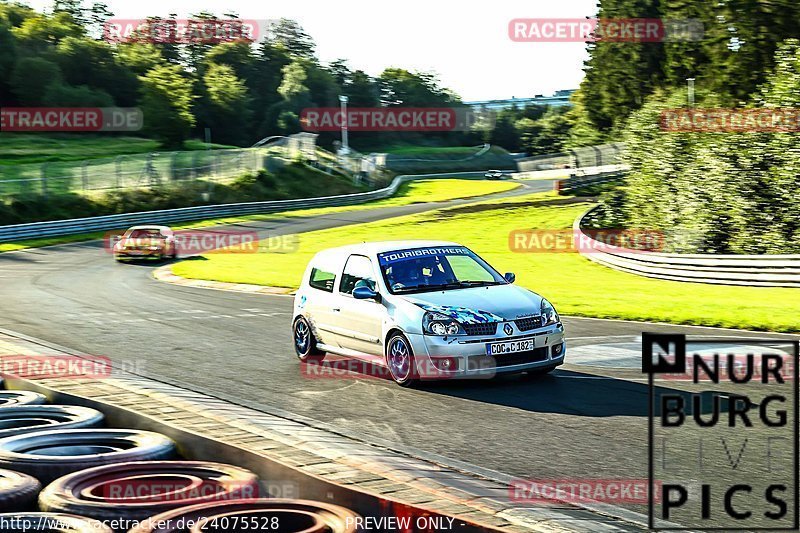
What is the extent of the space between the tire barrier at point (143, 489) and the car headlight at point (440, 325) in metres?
5.65

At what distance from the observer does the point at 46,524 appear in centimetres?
466

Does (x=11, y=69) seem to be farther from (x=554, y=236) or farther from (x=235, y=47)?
(x=554, y=236)

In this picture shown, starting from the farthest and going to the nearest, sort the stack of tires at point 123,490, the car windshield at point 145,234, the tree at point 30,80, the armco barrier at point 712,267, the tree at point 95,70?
1. the tree at point 95,70
2. the tree at point 30,80
3. the car windshield at point 145,234
4. the armco barrier at point 712,267
5. the stack of tires at point 123,490

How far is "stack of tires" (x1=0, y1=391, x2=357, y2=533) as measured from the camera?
182 inches

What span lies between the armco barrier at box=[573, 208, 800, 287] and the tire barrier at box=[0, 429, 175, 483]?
18.9 metres

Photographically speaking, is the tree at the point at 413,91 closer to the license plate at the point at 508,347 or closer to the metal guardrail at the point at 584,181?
the metal guardrail at the point at 584,181

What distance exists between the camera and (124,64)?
10606cm

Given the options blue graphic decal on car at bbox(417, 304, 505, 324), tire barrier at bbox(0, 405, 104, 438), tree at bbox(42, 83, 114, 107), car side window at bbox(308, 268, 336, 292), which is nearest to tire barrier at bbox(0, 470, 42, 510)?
tire barrier at bbox(0, 405, 104, 438)

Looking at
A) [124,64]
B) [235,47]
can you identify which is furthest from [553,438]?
[235,47]

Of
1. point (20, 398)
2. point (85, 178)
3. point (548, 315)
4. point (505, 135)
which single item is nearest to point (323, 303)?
point (548, 315)

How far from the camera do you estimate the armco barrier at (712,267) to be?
74.7ft

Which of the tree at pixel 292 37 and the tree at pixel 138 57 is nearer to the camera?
the tree at pixel 138 57

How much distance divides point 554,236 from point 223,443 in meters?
36.6

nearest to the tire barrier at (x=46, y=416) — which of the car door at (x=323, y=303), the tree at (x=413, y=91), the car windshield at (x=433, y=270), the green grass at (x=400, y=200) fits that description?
the car windshield at (x=433, y=270)
